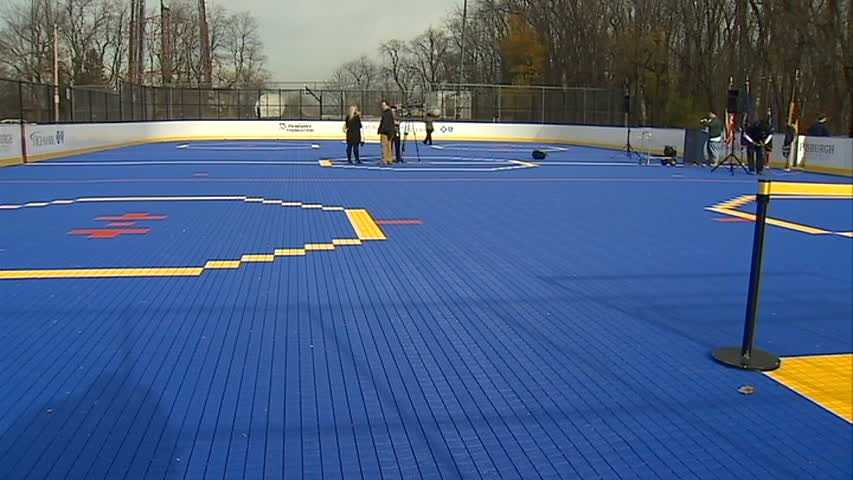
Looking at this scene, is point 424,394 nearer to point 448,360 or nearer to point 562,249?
point 448,360

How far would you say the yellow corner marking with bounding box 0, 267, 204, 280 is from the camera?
761cm

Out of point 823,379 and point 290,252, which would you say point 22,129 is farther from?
point 823,379

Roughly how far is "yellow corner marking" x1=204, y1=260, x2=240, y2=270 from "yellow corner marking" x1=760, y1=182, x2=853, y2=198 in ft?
17.2

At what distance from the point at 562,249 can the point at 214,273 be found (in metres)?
4.06

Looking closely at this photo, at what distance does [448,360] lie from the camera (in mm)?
5137

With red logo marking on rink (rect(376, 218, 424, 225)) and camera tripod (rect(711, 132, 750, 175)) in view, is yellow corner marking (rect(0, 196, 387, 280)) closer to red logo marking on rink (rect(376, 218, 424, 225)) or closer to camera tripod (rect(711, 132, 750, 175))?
red logo marking on rink (rect(376, 218, 424, 225))

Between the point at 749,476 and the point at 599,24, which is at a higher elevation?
the point at 599,24

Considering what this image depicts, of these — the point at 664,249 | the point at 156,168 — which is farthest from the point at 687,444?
the point at 156,168

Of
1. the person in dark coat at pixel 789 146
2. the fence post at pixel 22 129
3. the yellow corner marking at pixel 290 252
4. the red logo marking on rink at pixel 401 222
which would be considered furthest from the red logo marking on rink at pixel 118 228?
the person in dark coat at pixel 789 146

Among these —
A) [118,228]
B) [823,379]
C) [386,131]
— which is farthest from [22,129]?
[823,379]

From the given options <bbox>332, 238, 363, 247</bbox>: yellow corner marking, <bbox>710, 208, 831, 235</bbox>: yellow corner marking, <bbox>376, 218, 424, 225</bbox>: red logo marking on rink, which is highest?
<bbox>710, 208, 831, 235</bbox>: yellow corner marking

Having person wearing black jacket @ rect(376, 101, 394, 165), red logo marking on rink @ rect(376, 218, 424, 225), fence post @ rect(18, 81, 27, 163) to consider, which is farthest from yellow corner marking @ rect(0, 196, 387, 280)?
fence post @ rect(18, 81, 27, 163)

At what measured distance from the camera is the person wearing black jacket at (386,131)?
862 inches

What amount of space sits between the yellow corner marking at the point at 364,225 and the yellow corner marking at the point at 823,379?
5.79 meters
